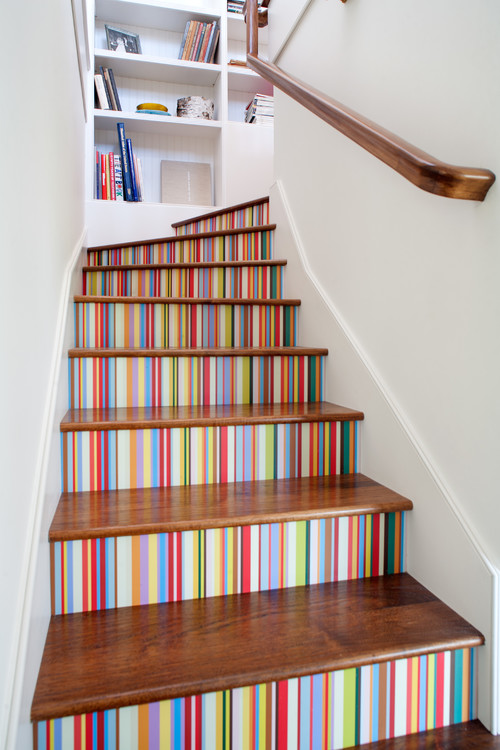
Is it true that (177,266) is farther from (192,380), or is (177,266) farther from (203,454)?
(203,454)

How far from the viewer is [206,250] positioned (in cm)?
228

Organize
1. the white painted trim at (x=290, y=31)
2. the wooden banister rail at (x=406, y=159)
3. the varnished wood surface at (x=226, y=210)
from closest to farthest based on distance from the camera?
the wooden banister rail at (x=406, y=159) < the white painted trim at (x=290, y=31) < the varnished wood surface at (x=226, y=210)

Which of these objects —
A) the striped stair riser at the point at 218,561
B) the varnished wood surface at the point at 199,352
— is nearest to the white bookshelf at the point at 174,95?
the varnished wood surface at the point at 199,352

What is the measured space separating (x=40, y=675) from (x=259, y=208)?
7.02 feet

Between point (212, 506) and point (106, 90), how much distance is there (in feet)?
9.12

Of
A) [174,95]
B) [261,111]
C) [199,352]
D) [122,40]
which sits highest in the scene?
[122,40]

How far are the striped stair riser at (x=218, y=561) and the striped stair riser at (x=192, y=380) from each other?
21.1 inches

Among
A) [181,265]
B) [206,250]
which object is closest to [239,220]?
[206,250]

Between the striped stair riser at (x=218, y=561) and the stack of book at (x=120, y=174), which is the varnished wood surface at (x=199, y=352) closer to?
the striped stair riser at (x=218, y=561)

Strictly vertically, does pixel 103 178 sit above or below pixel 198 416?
above

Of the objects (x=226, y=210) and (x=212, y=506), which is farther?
(x=226, y=210)

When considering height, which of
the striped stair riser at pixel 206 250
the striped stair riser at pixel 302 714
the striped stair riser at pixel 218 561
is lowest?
the striped stair riser at pixel 302 714

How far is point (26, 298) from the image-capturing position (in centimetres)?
85

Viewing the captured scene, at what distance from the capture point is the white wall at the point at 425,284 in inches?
35.9
